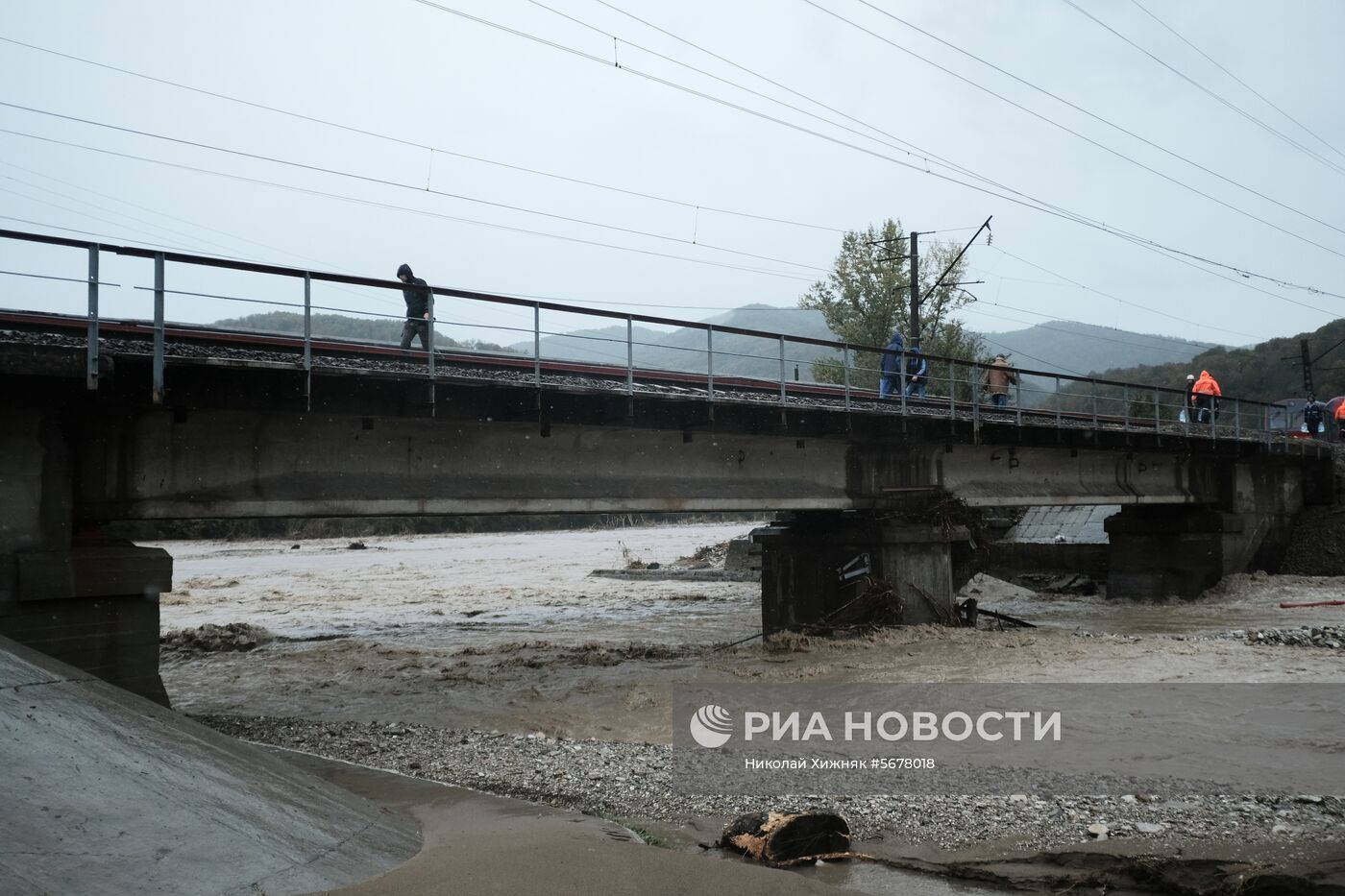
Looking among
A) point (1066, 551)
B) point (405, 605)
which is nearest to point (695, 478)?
point (405, 605)

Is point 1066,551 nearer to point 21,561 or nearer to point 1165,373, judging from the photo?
point 21,561

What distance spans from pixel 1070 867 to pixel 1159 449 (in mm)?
22744

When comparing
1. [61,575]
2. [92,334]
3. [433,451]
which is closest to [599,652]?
[433,451]

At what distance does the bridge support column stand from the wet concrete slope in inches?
556

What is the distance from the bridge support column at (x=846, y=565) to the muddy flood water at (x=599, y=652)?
878 millimetres

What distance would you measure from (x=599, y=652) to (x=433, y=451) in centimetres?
689

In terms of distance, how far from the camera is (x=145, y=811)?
4945mm

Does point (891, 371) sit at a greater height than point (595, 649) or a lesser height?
greater

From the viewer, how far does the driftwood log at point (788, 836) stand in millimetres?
6859

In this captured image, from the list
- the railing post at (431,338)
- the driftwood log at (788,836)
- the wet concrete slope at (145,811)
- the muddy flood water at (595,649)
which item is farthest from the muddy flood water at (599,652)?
the railing post at (431,338)

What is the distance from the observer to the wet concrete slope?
172 inches

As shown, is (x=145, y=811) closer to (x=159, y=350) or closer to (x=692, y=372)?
(x=159, y=350)

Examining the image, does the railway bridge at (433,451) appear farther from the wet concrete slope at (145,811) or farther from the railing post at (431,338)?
the wet concrete slope at (145,811)

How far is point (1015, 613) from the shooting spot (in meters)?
28.0
